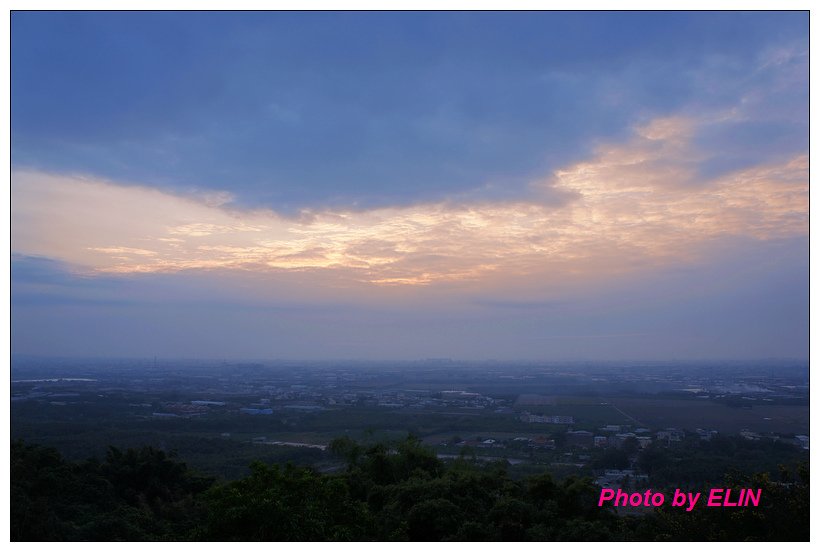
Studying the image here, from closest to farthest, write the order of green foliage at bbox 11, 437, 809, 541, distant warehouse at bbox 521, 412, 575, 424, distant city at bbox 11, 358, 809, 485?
green foliage at bbox 11, 437, 809, 541
distant city at bbox 11, 358, 809, 485
distant warehouse at bbox 521, 412, 575, 424

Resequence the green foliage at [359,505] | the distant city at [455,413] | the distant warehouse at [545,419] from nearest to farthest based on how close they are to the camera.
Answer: the green foliage at [359,505]
the distant city at [455,413]
the distant warehouse at [545,419]

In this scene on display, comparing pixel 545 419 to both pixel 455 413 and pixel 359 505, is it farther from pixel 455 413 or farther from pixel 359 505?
pixel 359 505

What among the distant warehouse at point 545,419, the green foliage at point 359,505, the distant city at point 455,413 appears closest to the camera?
the green foliage at point 359,505

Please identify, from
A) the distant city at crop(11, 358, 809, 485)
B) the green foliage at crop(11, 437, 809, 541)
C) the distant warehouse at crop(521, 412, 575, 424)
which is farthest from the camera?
the distant warehouse at crop(521, 412, 575, 424)

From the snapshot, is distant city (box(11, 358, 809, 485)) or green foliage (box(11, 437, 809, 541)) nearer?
green foliage (box(11, 437, 809, 541))

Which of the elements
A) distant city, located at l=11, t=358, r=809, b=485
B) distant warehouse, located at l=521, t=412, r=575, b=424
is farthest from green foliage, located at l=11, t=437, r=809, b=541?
distant warehouse, located at l=521, t=412, r=575, b=424

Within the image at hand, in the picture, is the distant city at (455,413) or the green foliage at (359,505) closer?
the green foliage at (359,505)

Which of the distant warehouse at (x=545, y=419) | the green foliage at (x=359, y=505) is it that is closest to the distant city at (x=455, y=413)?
the distant warehouse at (x=545, y=419)

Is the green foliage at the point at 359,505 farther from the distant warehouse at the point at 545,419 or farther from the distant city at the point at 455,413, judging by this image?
the distant warehouse at the point at 545,419

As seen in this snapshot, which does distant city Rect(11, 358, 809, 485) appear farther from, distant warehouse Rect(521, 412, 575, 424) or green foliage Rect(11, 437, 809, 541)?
green foliage Rect(11, 437, 809, 541)
